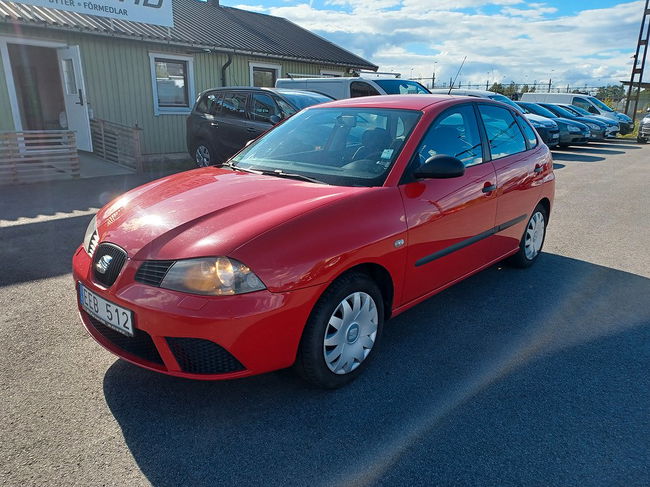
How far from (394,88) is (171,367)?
10396 mm

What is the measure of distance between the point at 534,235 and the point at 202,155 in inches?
287

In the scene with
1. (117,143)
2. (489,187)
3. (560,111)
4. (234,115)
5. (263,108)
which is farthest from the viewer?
(560,111)

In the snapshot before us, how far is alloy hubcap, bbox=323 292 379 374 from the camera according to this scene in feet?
8.63

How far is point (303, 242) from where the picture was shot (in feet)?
7.95

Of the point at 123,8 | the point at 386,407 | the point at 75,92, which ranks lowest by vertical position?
the point at 386,407

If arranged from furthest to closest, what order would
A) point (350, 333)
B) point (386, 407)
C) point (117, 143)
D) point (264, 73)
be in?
point (264, 73)
point (117, 143)
point (350, 333)
point (386, 407)

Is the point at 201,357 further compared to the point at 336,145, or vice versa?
the point at 336,145

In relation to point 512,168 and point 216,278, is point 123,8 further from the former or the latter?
point 216,278

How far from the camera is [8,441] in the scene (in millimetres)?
2287

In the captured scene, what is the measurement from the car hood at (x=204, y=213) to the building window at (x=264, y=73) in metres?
12.4

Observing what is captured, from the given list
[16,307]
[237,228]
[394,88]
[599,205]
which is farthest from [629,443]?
[394,88]

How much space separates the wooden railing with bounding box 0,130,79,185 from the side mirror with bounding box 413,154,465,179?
7.82m

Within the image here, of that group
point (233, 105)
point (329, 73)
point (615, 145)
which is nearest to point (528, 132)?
point (233, 105)

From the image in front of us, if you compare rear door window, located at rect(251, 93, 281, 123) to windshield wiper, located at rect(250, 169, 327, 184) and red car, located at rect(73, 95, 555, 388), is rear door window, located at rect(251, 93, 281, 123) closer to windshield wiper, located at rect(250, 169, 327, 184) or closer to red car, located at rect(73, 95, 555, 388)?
red car, located at rect(73, 95, 555, 388)
